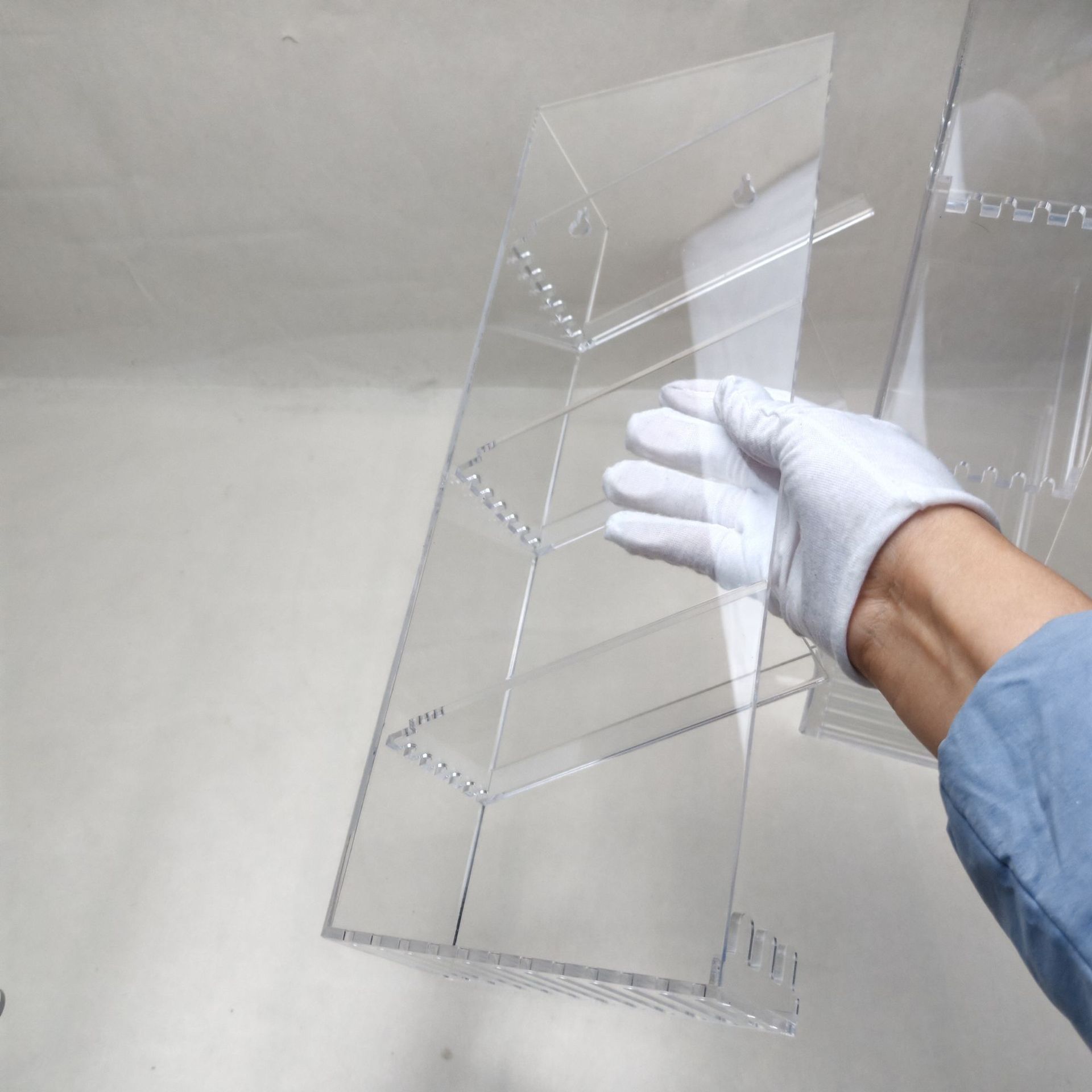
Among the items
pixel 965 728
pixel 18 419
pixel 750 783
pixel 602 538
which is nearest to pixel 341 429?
pixel 18 419

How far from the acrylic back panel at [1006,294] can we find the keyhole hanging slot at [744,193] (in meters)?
0.23

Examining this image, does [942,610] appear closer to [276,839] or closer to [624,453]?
[624,453]

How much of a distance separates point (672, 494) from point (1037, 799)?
1.88 ft

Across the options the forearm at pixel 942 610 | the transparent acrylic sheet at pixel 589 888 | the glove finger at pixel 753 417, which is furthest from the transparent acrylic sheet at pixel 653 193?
the transparent acrylic sheet at pixel 589 888

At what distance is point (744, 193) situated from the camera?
1.29 metres

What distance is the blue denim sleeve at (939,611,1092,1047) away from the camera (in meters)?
0.60

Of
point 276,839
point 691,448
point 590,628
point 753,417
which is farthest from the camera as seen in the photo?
point 276,839

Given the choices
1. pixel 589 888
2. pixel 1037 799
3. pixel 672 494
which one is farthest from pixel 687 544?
pixel 589 888

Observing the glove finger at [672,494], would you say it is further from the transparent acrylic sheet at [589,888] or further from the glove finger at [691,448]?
the transparent acrylic sheet at [589,888]

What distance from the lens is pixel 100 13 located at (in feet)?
5.87

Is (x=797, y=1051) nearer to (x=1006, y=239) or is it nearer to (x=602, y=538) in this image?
(x=602, y=538)

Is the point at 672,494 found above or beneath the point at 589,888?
above

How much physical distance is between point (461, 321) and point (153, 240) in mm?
729

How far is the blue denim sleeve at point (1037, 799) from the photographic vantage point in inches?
23.7
